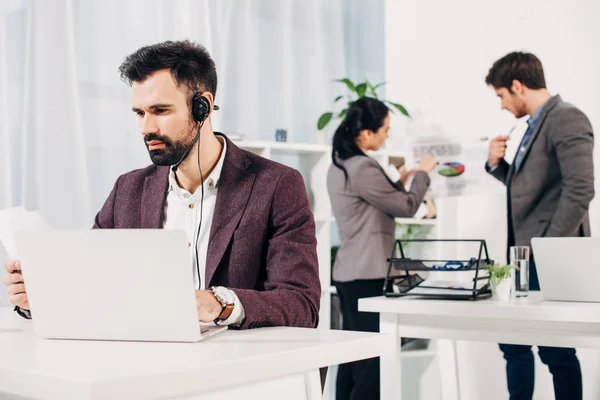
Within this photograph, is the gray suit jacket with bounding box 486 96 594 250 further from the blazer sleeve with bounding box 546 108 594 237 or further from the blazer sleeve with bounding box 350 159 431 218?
the blazer sleeve with bounding box 350 159 431 218

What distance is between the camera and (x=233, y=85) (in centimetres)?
385

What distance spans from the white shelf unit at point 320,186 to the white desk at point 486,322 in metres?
1.49

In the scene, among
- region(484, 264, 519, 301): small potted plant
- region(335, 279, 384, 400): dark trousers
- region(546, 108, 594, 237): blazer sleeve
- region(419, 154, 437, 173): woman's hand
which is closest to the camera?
region(484, 264, 519, 301): small potted plant

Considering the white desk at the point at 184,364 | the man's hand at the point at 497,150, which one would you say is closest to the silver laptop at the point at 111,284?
the white desk at the point at 184,364

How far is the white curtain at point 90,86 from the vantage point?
286cm

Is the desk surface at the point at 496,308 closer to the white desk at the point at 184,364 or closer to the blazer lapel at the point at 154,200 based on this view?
the blazer lapel at the point at 154,200

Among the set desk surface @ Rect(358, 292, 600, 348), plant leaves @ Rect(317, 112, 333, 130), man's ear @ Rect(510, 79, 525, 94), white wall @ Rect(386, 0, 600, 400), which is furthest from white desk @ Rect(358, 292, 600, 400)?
plant leaves @ Rect(317, 112, 333, 130)

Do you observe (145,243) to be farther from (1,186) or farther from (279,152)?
(279,152)

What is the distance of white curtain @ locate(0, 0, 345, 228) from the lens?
2.86m

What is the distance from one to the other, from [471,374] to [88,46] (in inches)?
96.1

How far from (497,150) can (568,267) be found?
1297 millimetres

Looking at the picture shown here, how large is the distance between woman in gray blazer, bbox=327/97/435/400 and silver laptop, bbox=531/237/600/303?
113 centimetres

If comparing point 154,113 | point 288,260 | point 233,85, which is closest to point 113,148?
point 233,85

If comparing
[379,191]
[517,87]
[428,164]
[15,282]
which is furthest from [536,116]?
[15,282]
